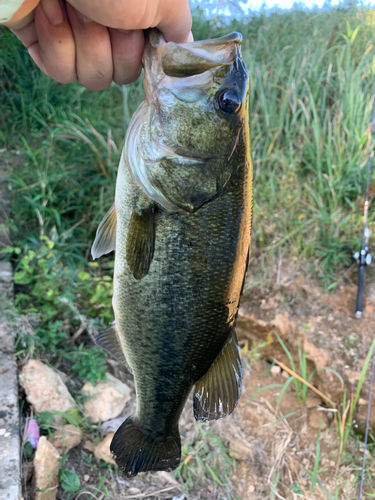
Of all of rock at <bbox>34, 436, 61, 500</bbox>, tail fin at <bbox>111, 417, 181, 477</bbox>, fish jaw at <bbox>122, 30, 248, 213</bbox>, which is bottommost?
rock at <bbox>34, 436, 61, 500</bbox>

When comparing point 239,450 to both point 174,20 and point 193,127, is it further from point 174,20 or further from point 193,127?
point 174,20

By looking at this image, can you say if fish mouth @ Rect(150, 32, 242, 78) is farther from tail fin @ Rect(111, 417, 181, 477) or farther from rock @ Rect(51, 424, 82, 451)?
rock @ Rect(51, 424, 82, 451)

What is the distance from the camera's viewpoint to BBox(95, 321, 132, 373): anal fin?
1447mm

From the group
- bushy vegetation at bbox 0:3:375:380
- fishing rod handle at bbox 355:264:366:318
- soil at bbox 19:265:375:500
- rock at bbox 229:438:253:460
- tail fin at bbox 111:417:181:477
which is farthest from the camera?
fishing rod handle at bbox 355:264:366:318

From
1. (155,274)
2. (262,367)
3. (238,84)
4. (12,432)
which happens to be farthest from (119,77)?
(262,367)

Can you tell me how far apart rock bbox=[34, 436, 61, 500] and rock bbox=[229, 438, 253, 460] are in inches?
46.7

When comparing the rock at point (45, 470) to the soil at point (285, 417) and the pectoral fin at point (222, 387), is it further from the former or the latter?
the pectoral fin at point (222, 387)

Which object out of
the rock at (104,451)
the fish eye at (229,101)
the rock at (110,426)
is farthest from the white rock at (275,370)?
the fish eye at (229,101)

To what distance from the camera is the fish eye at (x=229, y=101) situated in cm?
115

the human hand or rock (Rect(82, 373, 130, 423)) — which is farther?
rock (Rect(82, 373, 130, 423))

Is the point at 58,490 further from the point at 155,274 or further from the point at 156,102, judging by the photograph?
the point at 156,102

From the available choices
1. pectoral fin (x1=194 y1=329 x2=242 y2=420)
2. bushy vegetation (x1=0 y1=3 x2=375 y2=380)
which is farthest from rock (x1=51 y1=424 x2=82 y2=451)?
pectoral fin (x1=194 y1=329 x2=242 y2=420)

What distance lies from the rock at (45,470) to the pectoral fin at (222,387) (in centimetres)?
115

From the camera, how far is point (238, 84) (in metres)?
1.15
